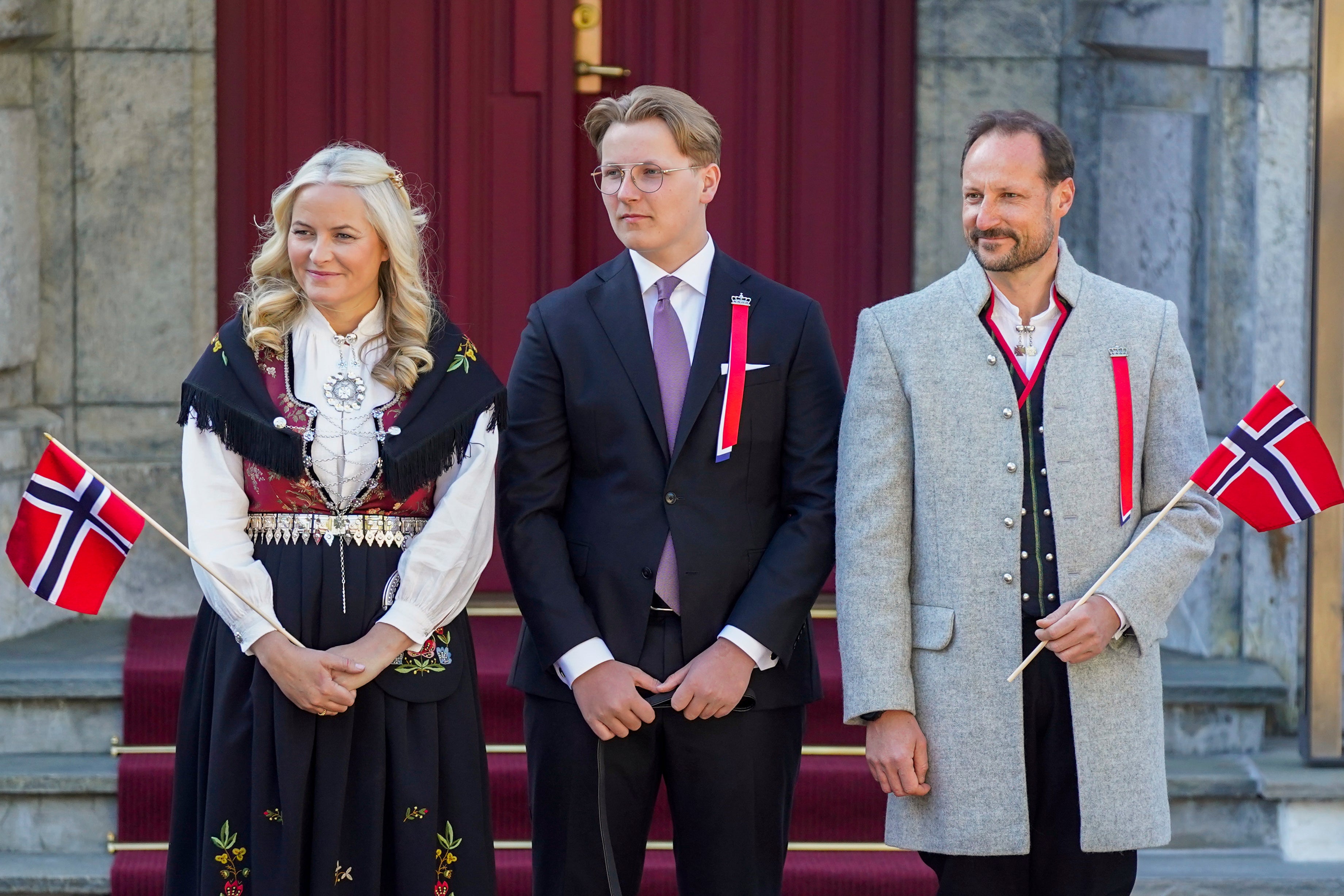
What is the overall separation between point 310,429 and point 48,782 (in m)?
1.86

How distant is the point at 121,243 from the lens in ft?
16.8

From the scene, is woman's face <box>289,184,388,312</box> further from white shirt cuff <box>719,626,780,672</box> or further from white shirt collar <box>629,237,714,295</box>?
white shirt cuff <box>719,626,780,672</box>

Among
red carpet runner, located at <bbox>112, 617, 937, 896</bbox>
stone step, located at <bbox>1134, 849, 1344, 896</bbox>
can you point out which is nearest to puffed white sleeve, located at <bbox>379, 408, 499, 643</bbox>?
red carpet runner, located at <bbox>112, 617, 937, 896</bbox>

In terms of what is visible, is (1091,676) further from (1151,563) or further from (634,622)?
(634,622)

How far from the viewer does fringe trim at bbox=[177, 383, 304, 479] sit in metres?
2.90

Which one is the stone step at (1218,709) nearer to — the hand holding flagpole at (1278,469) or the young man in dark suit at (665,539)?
the hand holding flagpole at (1278,469)

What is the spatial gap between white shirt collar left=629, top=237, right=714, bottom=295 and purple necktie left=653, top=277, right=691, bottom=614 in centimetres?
1

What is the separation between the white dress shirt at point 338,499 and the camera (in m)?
2.88

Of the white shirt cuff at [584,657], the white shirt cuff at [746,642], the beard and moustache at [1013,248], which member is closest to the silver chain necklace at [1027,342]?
the beard and moustache at [1013,248]

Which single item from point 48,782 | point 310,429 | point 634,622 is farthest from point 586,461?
point 48,782

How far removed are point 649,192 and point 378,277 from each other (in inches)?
21.0

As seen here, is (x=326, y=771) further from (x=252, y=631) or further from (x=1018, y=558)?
(x=1018, y=558)

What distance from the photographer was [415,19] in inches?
206

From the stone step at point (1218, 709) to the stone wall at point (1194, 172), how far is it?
0.39 ft
